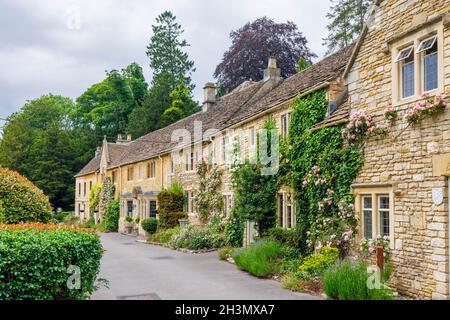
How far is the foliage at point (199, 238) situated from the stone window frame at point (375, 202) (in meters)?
9.60

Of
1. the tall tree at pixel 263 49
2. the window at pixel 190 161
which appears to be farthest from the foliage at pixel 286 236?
the tall tree at pixel 263 49

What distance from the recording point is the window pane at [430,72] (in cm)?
1061

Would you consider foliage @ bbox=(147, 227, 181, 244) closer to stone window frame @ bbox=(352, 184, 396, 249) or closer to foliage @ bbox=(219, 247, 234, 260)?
foliage @ bbox=(219, 247, 234, 260)

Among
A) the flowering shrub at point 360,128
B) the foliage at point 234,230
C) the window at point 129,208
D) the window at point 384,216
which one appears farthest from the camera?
the window at point 129,208

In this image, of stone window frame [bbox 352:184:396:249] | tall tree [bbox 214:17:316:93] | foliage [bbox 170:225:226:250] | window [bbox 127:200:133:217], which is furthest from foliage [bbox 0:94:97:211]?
stone window frame [bbox 352:184:396:249]

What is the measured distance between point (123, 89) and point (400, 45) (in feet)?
180

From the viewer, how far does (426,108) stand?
10.3 metres

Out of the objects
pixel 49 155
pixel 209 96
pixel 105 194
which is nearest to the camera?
pixel 209 96

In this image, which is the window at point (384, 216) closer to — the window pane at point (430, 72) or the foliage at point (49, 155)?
the window pane at point (430, 72)

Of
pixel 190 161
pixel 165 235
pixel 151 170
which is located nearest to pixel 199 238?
pixel 165 235

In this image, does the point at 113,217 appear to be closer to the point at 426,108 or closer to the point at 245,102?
the point at 245,102

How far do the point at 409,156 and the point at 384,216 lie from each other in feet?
6.14

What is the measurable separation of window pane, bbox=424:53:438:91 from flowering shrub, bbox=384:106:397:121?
3.06 feet

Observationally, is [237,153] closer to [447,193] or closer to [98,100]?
[447,193]
